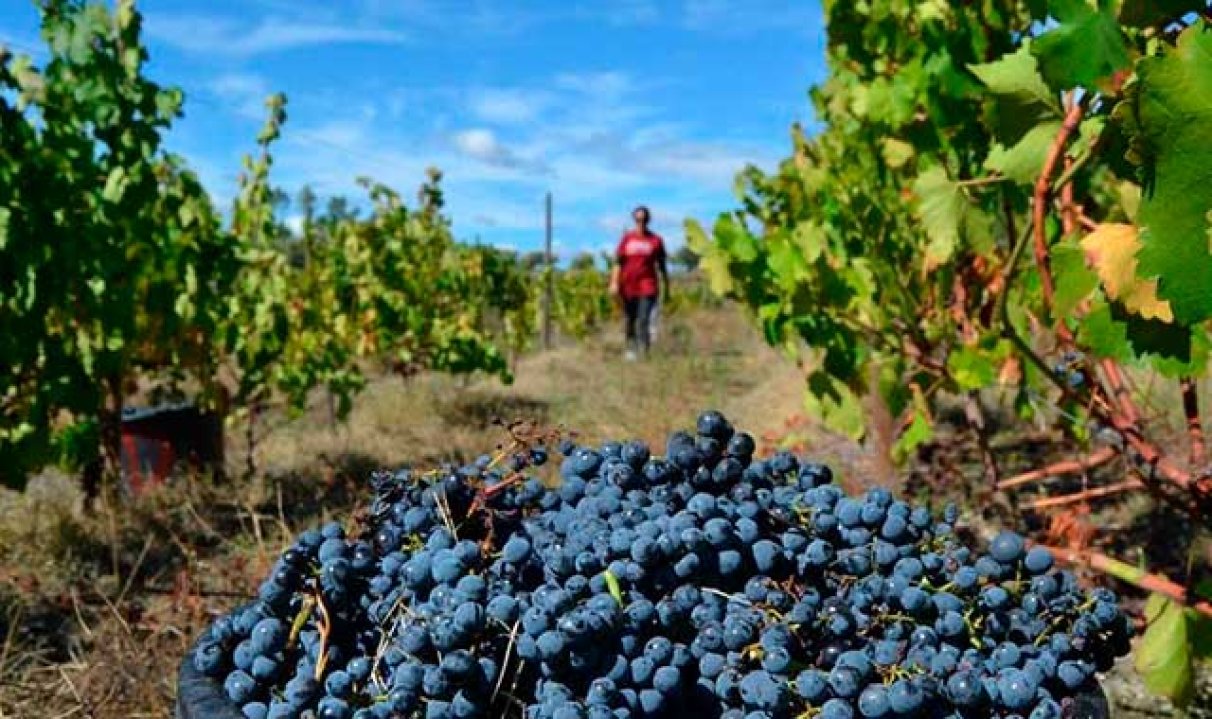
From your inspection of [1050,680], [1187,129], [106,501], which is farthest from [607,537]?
[106,501]

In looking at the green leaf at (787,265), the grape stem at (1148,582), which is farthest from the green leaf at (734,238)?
the grape stem at (1148,582)

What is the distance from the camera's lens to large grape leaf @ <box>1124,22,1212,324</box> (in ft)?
2.99

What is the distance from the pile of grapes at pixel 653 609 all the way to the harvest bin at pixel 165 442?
502 centimetres

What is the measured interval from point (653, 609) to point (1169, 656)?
1424 millimetres

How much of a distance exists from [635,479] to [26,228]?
3.77 metres

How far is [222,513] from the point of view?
5.04m

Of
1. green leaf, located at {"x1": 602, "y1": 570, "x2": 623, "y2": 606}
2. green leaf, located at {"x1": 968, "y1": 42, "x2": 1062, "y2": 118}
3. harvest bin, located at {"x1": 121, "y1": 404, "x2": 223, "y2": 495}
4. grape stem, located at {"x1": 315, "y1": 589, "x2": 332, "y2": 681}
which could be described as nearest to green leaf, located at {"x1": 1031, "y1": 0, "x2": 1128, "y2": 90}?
green leaf, located at {"x1": 968, "y1": 42, "x2": 1062, "y2": 118}

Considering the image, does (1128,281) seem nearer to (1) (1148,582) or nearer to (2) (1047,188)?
(2) (1047,188)

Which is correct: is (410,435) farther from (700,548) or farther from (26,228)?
(700,548)

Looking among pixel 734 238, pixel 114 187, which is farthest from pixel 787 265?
pixel 114 187

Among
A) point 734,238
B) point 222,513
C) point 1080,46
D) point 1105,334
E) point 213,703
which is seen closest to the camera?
point 213,703

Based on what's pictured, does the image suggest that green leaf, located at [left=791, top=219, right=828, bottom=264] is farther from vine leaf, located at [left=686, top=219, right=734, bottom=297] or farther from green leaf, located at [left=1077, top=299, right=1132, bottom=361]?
green leaf, located at [left=1077, top=299, right=1132, bottom=361]

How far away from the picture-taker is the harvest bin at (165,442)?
19.0 ft

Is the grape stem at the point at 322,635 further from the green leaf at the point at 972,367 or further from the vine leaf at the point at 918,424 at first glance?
the vine leaf at the point at 918,424
